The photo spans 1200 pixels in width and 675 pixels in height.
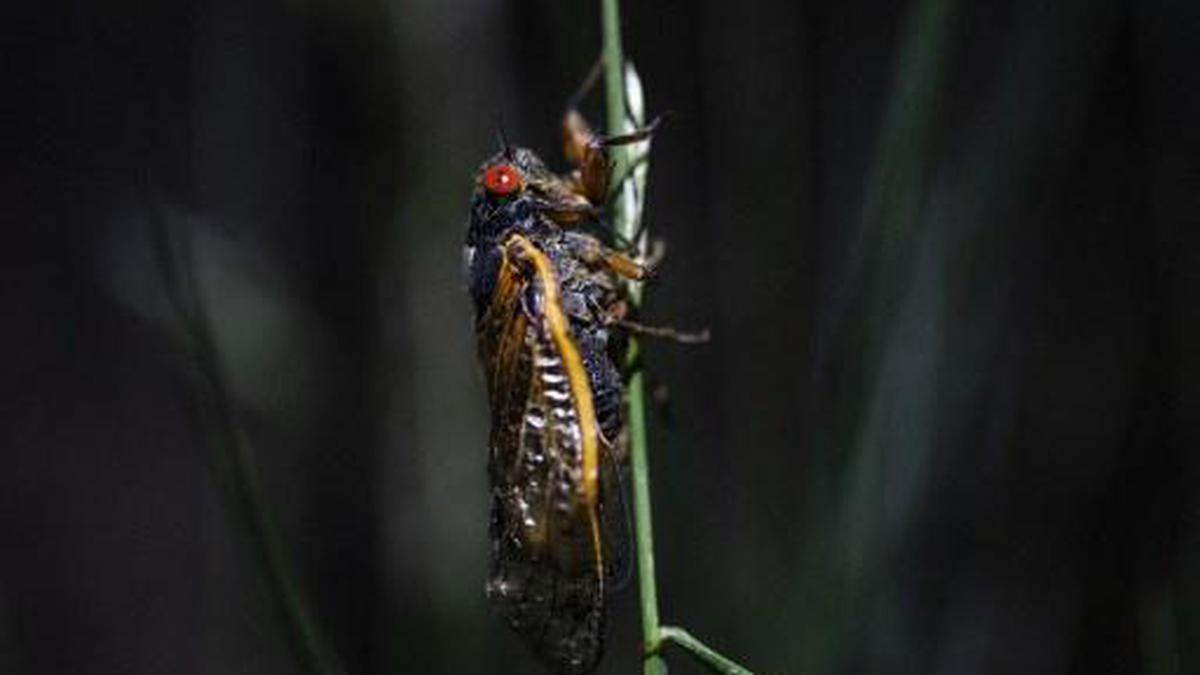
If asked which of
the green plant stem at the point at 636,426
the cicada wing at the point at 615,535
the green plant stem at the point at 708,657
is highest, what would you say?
the green plant stem at the point at 636,426

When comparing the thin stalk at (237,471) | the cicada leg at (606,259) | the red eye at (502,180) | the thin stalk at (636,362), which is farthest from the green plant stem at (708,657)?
the red eye at (502,180)

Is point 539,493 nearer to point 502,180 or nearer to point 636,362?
point 636,362

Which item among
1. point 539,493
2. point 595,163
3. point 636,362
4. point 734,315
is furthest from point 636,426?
point 734,315

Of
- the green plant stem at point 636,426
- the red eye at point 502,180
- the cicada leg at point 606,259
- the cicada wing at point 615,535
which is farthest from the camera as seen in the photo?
the red eye at point 502,180

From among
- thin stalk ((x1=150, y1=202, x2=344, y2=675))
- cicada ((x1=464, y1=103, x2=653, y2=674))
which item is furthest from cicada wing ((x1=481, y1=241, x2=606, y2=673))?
thin stalk ((x1=150, y1=202, x2=344, y2=675))

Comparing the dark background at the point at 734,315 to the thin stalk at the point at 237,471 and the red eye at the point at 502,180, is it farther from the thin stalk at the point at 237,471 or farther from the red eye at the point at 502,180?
the red eye at the point at 502,180

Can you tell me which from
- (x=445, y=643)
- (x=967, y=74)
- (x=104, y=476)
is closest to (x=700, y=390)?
(x=967, y=74)
